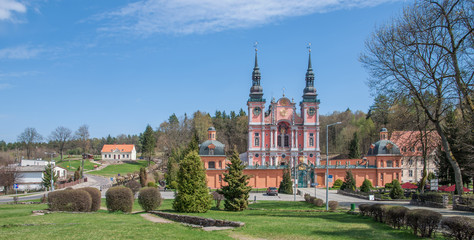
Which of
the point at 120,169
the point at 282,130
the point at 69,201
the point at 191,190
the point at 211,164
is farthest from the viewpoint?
the point at 120,169

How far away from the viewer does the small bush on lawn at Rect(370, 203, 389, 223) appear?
1873 cm

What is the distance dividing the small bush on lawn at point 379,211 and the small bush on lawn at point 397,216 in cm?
71

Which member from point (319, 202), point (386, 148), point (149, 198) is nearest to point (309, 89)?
point (386, 148)

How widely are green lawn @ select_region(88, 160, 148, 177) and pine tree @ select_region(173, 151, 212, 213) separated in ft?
213

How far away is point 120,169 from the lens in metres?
101

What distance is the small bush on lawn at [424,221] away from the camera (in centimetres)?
1375

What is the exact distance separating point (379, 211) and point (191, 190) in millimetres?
12376

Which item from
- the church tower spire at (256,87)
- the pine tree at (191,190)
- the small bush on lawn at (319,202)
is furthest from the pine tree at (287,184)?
the pine tree at (191,190)

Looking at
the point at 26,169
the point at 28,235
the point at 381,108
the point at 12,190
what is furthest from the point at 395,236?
the point at 26,169

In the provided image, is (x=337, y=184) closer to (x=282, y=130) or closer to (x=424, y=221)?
(x=282, y=130)

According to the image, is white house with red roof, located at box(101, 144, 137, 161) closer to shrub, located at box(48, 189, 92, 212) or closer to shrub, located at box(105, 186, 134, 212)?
shrub, located at box(105, 186, 134, 212)

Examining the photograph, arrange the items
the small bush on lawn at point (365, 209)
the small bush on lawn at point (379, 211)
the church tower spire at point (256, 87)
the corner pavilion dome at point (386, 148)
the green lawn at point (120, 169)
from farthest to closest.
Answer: the green lawn at point (120, 169) → the church tower spire at point (256, 87) → the corner pavilion dome at point (386, 148) → the small bush on lawn at point (365, 209) → the small bush on lawn at point (379, 211)

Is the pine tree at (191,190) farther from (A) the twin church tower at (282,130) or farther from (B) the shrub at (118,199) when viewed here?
(A) the twin church tower at (282,130)

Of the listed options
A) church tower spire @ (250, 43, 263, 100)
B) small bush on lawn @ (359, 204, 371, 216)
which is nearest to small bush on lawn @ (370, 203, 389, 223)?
small bush on lawn @ (359, 204, 371, 216)
